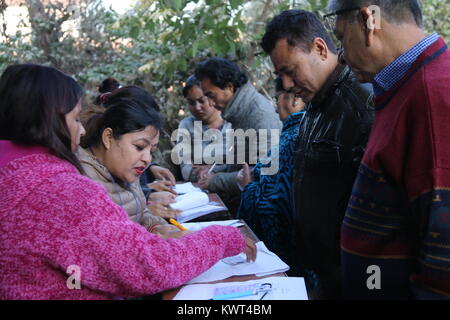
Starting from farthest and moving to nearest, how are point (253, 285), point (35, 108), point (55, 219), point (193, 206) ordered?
point (193, 206) < point (253, 285) < point (35, 108) < point (55, 219)

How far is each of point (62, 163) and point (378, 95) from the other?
98 centimetres

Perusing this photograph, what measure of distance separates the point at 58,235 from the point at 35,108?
0.38m

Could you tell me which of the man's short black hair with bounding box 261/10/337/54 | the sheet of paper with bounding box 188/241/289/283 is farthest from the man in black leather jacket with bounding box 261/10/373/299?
the sheet of paper with bounding box 188/241/289/283

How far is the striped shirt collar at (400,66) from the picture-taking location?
1.20m

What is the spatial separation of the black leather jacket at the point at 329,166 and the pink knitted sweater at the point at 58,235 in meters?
0.90

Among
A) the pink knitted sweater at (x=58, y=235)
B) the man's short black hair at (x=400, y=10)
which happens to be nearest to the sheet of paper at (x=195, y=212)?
the pink knitted sweater at (x=58, y=235)

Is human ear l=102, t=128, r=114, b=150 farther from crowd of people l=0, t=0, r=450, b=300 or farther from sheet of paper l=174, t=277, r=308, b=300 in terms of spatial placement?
sheet of paper l=174, t=277, r=308, b=300

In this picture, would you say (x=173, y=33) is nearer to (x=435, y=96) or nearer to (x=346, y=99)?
(x=346, y=99)

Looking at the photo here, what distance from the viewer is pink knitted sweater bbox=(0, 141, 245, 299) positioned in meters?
1.09

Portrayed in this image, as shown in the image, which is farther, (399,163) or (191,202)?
(191,202)

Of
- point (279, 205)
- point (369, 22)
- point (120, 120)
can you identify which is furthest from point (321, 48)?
point (120, 120)

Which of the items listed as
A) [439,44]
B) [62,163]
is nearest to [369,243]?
[439,44]

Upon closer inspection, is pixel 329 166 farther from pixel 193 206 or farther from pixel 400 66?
pixel 193 206

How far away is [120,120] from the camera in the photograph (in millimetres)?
1911
